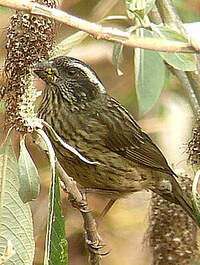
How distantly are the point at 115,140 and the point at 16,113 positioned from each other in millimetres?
1515

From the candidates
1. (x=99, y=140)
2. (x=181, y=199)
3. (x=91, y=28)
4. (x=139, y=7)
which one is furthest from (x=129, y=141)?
(x=91, y=28)

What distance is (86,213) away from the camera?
3.07 metres

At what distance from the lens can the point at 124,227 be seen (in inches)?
247

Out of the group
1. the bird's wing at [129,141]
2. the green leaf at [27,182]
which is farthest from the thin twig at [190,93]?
the green leaf at [27,182]

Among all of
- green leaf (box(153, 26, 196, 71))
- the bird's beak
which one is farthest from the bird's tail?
green leaf (box(153, 26, 196, 71))

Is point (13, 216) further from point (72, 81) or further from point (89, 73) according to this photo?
point (89, 73)

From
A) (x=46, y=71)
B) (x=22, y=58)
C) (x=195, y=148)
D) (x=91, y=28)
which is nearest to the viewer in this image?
(x=91, y=28)

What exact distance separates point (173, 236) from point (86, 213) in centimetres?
94

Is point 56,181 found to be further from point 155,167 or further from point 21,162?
point 155,167

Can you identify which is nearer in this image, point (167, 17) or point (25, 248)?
point (25, 248)

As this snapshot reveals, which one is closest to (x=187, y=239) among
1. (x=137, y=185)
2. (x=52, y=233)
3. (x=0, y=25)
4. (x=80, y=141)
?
(x=137, y=185)

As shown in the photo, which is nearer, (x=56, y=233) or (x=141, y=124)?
(x=56, y=233)

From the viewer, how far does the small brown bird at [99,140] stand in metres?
3.77

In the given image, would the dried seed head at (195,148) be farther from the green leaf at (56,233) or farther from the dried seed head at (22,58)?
the dried seed head at (22,58)
